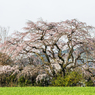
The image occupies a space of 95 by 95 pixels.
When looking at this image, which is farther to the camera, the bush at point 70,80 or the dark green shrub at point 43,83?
the dark green shrub at point 43,83

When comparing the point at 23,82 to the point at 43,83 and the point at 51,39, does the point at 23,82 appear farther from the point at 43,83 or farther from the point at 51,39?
the point at 51,39

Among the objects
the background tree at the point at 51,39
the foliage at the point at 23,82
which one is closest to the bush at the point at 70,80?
the background tree at the point at 51,39

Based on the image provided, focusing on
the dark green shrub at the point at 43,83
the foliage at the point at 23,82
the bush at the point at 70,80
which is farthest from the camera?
the foliage at the point at 23,82

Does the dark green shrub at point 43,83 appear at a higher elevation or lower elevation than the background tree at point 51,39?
lower

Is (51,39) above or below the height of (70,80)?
above

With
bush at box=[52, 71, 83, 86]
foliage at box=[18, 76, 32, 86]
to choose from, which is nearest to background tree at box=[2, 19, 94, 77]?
bush at box=[52, 71, 83, 86]

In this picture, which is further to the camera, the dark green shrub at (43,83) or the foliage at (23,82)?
the foliage at (23,82)

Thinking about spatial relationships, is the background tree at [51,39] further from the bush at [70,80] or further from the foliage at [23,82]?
the foliage at [23,82]

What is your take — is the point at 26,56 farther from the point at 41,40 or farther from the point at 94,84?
the point at 94,84

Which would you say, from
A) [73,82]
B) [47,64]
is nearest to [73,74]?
[73,82]

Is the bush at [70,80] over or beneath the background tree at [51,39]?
beneath

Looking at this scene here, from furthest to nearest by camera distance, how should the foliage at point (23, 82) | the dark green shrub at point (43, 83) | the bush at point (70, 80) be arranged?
the foliage at point (23, 82) < the dark green shrub at point (43, 83) < the bush at point (70, 80)

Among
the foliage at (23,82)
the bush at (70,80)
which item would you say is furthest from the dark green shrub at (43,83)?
the bush at (70,80)

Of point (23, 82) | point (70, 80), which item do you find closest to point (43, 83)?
point (23, 82)
